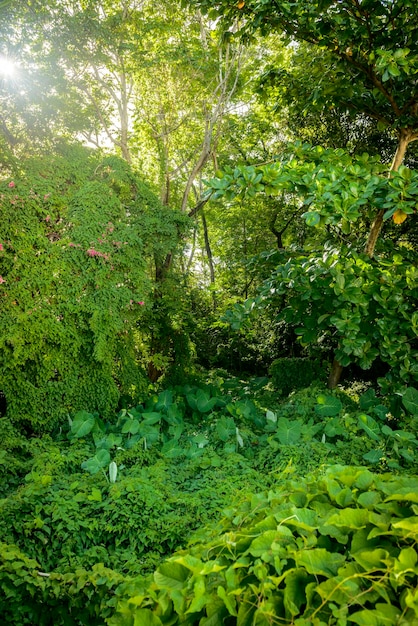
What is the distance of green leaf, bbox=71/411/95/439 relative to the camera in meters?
3.44

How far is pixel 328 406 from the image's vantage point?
11.7 ft

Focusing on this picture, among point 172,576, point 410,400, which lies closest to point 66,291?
point 410,400

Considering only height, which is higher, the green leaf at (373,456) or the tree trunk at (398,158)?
the tree trunk at (398,158)

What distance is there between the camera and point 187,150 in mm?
7270

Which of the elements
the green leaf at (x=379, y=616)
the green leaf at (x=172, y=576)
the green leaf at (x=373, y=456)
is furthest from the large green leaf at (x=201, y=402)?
the green leaf at (x=379, y=616)

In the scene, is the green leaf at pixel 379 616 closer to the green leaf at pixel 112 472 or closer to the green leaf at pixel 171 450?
the green leaf at pixel 112 472

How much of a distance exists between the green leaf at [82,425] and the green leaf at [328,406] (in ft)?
6.00

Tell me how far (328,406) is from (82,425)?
6.49ft

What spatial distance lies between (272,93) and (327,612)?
4.47m

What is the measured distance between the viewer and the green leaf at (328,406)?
3553 millimetres

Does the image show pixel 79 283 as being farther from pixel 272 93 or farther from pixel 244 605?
pixel 244 605

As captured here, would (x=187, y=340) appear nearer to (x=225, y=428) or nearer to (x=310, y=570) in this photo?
(x=225, y=428)

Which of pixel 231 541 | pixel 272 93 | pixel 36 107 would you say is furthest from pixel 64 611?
pixel 36 107

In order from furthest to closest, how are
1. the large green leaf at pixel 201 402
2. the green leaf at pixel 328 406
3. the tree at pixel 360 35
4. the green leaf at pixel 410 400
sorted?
1. the large green leaf at pixel 201 402
2. the green leaf at pixel 328 406
3. the green leaf at pixel 410 400
4. the tree at pixel 360 35
